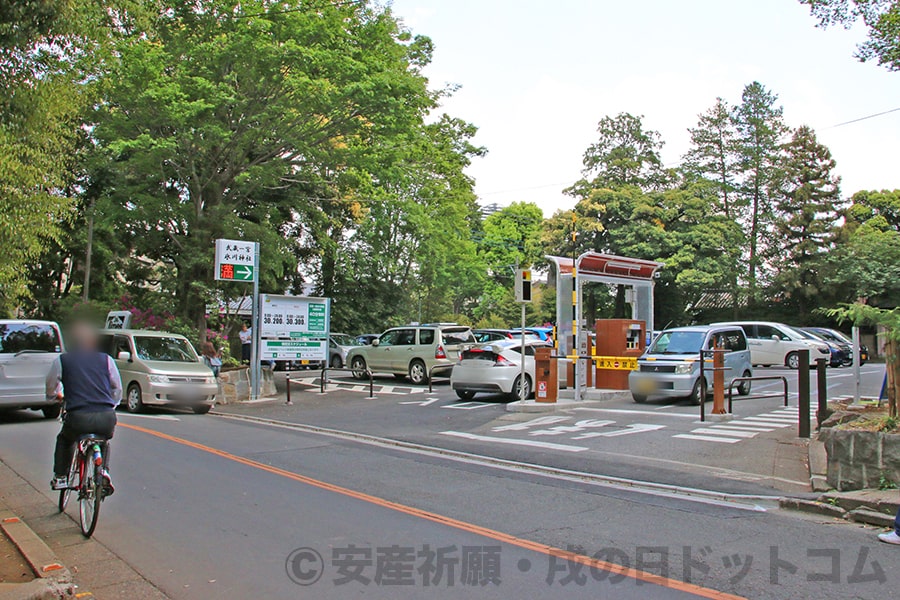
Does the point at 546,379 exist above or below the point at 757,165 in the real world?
below

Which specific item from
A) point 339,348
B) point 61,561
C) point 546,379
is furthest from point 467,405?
point 339,348

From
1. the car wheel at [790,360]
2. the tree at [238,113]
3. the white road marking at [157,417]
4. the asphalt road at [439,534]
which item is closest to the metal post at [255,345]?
the tree at [238,113]

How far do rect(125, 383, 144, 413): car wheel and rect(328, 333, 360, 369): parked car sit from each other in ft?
51.4

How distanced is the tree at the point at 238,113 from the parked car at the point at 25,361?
6298 millimetres

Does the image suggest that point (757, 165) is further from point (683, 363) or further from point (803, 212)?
point (683, 363)

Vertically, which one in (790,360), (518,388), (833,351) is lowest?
(518,388)

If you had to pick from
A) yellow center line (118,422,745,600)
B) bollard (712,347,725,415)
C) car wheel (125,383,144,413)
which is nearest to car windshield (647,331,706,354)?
bollard (712,347,725,415)

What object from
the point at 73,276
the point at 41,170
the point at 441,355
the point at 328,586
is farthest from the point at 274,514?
the point at 73,276

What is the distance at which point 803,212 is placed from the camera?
39.7 metres

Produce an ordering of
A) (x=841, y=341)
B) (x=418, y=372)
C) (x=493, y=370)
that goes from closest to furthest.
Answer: (x=493, y=370)
(x=418, y=372)
(x=841, y=341)

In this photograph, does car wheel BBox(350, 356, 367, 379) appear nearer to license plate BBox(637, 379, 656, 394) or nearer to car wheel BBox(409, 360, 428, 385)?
car wheel BBox(409, 360, 428, 385)

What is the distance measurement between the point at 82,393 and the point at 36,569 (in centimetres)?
169

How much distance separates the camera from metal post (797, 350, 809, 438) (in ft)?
35.1

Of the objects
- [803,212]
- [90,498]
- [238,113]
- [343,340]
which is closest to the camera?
[90,498]
